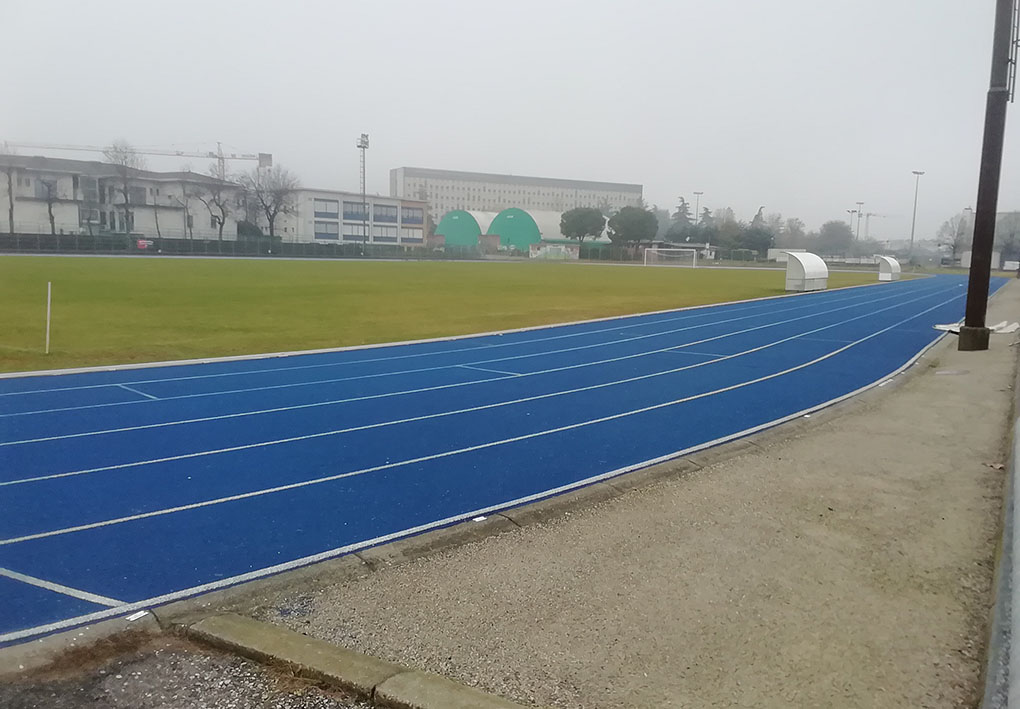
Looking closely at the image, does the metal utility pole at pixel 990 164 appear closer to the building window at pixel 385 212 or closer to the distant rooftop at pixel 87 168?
the distant rooftop at pixel 87 168

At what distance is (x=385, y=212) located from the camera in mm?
100750

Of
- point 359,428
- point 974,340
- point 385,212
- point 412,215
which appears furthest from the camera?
point 412,215

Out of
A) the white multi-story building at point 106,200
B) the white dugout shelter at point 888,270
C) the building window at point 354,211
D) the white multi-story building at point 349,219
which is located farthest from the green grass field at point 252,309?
the building window at point 354,211

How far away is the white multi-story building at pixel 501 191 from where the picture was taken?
537ft

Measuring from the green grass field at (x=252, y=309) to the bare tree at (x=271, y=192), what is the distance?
5162 centimetres

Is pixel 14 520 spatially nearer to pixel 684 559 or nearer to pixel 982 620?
pixel 684 559

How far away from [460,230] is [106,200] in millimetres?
47109

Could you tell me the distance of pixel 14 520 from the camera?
559 cm

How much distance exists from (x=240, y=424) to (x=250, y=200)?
8712cm

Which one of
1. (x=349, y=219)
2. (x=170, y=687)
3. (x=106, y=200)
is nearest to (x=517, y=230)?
(x=349, y=219)

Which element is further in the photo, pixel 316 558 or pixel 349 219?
pixel 349 219

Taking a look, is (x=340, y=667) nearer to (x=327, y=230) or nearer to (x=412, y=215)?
(x=327, y=230)

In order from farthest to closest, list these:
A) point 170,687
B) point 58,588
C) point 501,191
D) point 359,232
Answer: point 501,191 < point 359,232 < point 58,588 < point 170,687

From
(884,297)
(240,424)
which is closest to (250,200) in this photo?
(884,297)
